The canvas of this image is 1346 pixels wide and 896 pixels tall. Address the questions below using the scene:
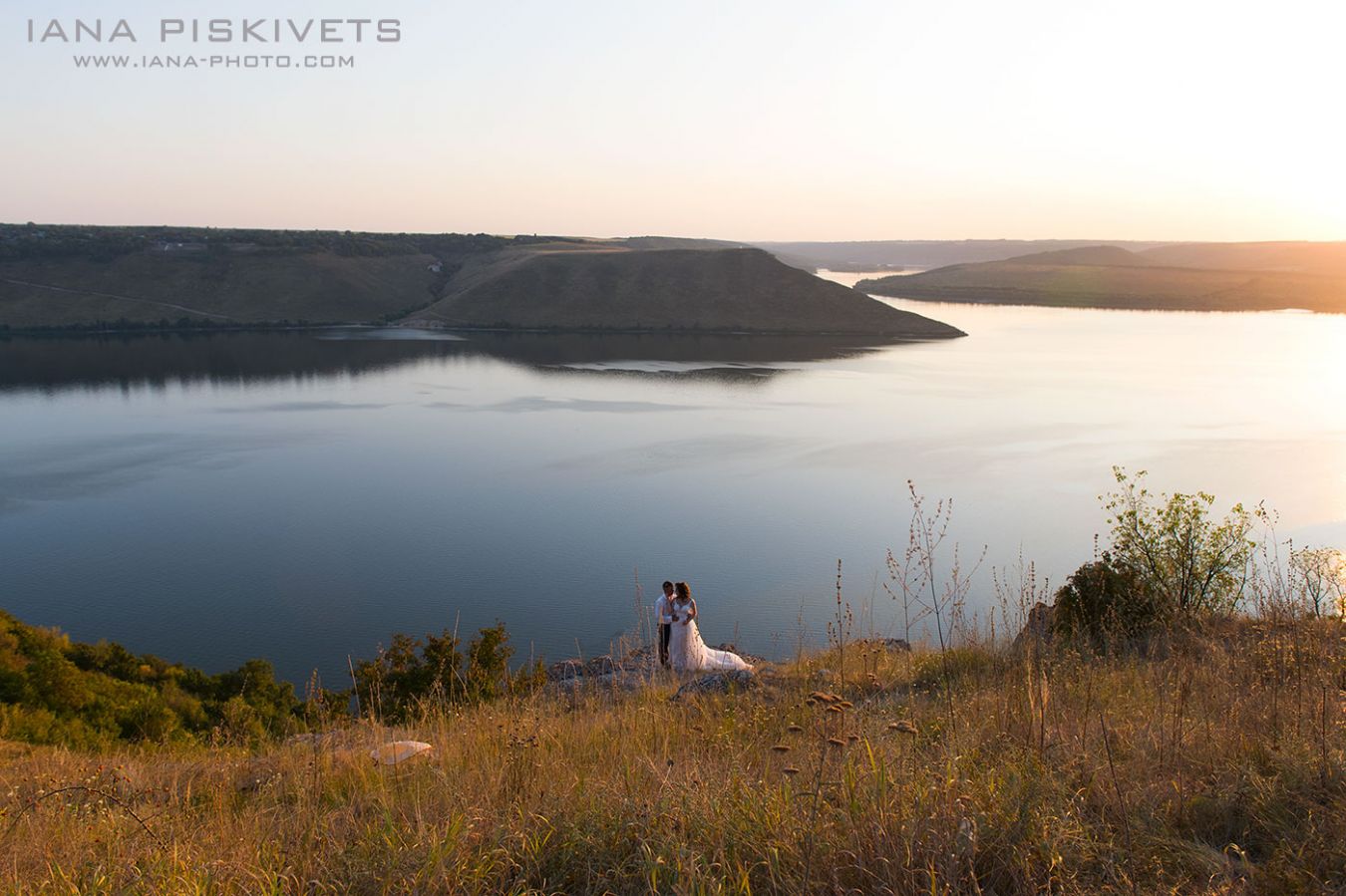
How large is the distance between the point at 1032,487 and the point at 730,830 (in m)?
22.2

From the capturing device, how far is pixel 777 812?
7.70 feet

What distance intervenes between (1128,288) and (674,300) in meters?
67.7

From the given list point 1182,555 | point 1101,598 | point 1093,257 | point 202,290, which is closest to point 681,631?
point 1101,598

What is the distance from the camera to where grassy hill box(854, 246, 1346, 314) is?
96.9 meters

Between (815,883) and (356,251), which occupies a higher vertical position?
(356,251)

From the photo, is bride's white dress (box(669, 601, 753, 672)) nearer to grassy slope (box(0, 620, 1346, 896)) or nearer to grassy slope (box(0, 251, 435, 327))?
grassy slope (box(0, 620, 1346, 896))

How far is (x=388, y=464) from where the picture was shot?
25.9m

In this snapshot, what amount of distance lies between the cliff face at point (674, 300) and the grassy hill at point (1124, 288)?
40877 millimetres

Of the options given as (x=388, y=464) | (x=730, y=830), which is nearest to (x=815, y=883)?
(x=730, y=830)

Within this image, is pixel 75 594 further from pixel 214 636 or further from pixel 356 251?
pixel 356 251

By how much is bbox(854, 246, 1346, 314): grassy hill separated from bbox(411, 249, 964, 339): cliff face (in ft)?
134

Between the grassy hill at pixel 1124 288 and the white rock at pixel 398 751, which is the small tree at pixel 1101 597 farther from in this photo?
the grassy hill at pixel 1124 288

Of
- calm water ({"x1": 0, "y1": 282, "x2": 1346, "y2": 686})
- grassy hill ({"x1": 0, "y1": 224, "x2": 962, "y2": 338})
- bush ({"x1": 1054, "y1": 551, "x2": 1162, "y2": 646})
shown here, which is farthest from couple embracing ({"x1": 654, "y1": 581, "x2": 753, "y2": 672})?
grassy hill ({"x1": 0, "y1": 224, "x2": 962, "y2": 338})

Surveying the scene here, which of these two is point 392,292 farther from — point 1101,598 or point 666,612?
point 1101,598
